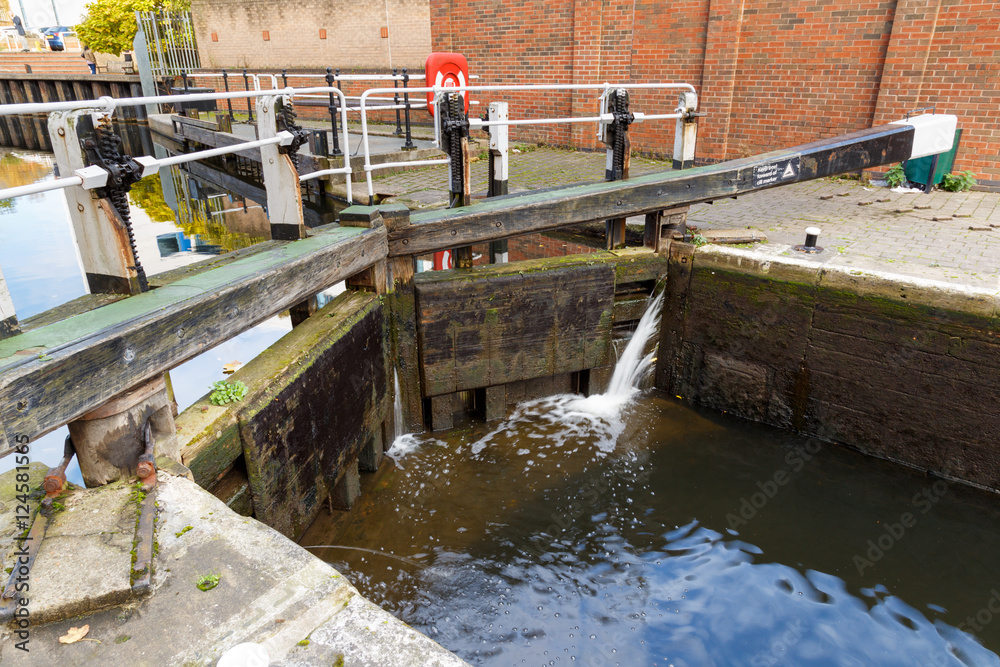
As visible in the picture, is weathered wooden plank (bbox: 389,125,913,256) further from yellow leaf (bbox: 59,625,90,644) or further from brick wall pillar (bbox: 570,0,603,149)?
brick wall pillar (bbox: 570,0,603,149)

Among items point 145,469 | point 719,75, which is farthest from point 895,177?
point 145,469

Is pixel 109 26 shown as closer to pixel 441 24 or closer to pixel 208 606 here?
pixel 441 24

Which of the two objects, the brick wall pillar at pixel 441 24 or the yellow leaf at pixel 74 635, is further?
the brick wall pillar at pixel 441 24

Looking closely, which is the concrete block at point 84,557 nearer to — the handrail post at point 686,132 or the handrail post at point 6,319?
the handrail post at point 6,319

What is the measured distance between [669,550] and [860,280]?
2593 millimetres

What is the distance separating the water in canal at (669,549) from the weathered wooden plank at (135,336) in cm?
165

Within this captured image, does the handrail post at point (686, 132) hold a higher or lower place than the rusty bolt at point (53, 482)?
higher

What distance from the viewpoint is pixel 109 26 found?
1156 inches

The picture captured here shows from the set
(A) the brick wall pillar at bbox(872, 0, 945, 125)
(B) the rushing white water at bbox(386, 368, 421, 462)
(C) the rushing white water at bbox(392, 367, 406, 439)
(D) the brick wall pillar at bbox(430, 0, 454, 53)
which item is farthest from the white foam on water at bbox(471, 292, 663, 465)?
(D) the brick wall pillar at bbox(430, 0, 454, 53)

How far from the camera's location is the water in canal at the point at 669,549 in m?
3.59

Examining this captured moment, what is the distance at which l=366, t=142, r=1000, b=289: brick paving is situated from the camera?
5270mm

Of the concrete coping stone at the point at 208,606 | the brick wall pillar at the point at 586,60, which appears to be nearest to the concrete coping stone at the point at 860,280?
the concrete coping stone at the point at 208,606

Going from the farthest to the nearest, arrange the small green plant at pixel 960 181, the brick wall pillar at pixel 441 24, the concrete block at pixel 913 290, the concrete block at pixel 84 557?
the brick wall pillar at pixel 441 24
the small green plant at pixel 960 181
the concrete block at pixel 913 290
the concrete block at pixel 84 557

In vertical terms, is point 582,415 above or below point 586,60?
below
